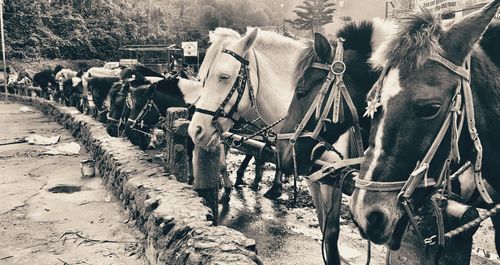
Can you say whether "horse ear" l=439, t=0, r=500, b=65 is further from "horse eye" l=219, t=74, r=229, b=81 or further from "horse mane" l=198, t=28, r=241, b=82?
"horse mane" l=198, t=28, r=241, b=82

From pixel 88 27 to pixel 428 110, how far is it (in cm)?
4836

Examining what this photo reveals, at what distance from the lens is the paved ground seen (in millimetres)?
3796

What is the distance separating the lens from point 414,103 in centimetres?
184

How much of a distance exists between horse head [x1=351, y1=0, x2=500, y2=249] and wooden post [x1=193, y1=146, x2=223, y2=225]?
8.31 feet

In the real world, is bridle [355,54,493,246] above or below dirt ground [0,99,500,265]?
above

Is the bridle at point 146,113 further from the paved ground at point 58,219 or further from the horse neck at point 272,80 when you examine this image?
the horse neck at point 272,80

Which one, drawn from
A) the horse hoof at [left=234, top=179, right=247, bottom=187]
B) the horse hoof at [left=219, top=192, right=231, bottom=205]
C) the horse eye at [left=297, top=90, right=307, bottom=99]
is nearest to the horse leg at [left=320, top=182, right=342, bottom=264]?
the horse eye at [left=297, top=90, right=307, bottom=99]

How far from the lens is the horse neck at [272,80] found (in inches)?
162

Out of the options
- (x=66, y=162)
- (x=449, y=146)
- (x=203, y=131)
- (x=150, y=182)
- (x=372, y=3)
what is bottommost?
(x=66, y=162)

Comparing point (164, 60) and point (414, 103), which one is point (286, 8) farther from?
point (414, 103)

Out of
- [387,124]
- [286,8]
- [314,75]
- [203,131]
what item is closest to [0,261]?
[203,131]

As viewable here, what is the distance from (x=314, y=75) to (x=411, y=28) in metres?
1.18

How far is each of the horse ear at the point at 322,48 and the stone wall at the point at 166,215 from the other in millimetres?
1526

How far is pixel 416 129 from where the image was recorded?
183 cm
